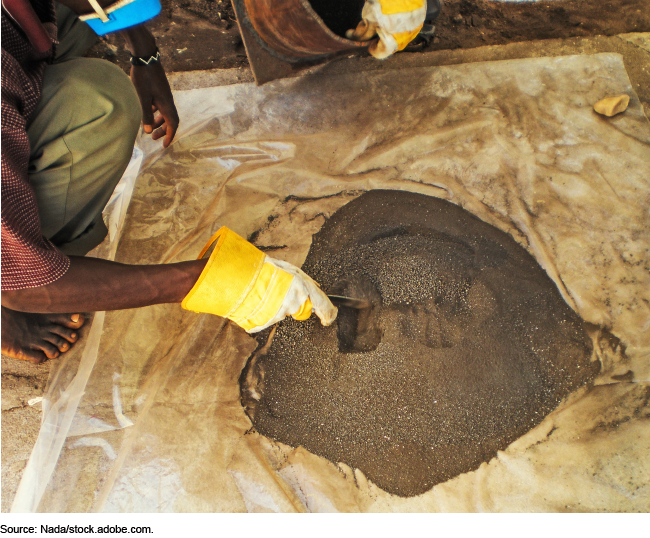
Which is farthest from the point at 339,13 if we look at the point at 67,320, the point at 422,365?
the point at 67,320

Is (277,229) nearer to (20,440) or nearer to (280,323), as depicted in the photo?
(280,323)

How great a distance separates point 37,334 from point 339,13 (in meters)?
1.44

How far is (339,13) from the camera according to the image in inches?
61.3

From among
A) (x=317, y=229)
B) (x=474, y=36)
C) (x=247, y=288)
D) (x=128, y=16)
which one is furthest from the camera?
(x=474, y=36)

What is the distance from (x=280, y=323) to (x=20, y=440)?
33.3 inches

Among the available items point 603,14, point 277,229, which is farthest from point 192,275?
point 603,14

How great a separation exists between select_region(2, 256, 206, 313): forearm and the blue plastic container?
0.63m

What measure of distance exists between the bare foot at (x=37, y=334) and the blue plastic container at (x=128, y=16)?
0.81 m

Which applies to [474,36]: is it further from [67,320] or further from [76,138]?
[67,320]

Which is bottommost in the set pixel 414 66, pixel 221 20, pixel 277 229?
pixel 277 229

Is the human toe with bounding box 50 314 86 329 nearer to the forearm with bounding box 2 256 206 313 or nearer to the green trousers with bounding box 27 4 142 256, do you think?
the green trousers with bounding box 27 4 142 256

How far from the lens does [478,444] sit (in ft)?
3.73

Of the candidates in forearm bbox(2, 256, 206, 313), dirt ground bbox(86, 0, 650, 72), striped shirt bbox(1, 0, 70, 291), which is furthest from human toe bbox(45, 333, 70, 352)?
dirt ground bbox(86, 0, 650, 72)
